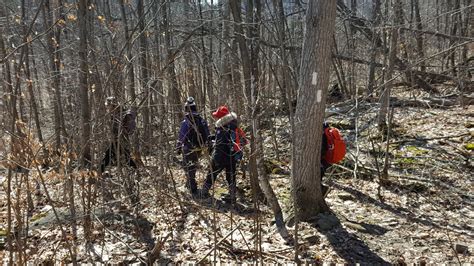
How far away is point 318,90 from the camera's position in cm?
552

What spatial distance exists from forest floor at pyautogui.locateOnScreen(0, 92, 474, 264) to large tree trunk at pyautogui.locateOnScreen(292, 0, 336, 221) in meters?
0.45

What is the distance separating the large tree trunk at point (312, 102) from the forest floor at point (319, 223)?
1.46ft

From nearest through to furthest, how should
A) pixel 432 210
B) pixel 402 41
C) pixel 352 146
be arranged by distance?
pixel 432 210, pixel 352 146, pixel 402 41

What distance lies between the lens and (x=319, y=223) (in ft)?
18.8

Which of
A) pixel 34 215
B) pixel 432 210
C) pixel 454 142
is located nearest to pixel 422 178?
pixel 432 210

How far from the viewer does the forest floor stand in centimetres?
504

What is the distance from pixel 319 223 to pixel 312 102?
5.73 ft

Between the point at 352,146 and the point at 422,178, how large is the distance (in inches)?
86.8

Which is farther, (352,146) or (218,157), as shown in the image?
(352,146)

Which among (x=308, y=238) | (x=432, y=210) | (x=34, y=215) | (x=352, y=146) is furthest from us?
(x=352, y=146)

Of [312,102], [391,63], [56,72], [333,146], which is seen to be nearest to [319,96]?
[312,102]

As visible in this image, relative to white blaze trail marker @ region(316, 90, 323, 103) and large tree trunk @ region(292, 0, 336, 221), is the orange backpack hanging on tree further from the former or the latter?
white blaze trail marker @ region(316, 90, 323, 103)

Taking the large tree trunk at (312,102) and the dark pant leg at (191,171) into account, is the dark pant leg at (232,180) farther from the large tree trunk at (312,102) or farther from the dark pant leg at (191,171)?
the large tree trunk at (312,102)

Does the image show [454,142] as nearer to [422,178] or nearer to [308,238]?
[422,178]
